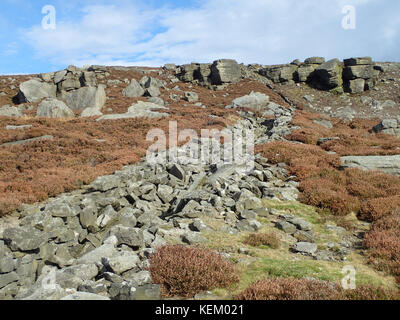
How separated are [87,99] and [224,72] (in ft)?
109

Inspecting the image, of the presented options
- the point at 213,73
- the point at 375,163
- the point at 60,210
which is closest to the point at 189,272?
the point at 60,210

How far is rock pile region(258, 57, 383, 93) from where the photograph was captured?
57.7m

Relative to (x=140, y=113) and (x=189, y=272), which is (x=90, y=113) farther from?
(x=189, y=272)

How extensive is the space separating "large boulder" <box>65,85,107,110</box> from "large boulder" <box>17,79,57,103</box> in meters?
5.87

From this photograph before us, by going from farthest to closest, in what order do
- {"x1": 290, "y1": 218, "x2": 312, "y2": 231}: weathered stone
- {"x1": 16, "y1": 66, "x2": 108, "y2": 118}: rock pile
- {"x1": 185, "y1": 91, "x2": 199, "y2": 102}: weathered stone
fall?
{"x1": 185, "y1": 91, "x2": 199, "y2": 102}: weathered stone < {"x1": 16, "y1": 66, "x2": 108, "y2": 118}: rock pile < {"x1": 290, "y1": 218, "x2": 312, "y2": 231}: weathered stone

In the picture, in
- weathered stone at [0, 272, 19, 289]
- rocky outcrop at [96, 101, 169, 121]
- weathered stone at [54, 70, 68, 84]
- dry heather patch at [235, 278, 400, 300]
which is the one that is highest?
weathered stone at [54, 70, 68, 84]

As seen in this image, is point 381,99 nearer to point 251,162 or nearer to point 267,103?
point 267,103

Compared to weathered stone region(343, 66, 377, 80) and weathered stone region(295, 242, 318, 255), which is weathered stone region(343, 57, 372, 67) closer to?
weathered stone region(343, 66, 377, 80)

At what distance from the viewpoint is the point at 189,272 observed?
589cm

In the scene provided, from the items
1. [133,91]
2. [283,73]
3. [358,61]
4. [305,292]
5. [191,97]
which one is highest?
[358,61]

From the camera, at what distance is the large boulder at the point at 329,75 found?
190 ft

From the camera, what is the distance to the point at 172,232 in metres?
8.84

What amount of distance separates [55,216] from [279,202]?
375 inches

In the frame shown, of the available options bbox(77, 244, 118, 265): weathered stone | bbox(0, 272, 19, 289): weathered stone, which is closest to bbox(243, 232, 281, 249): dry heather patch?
bbox(77, 244, 118, 265): weathered stone
